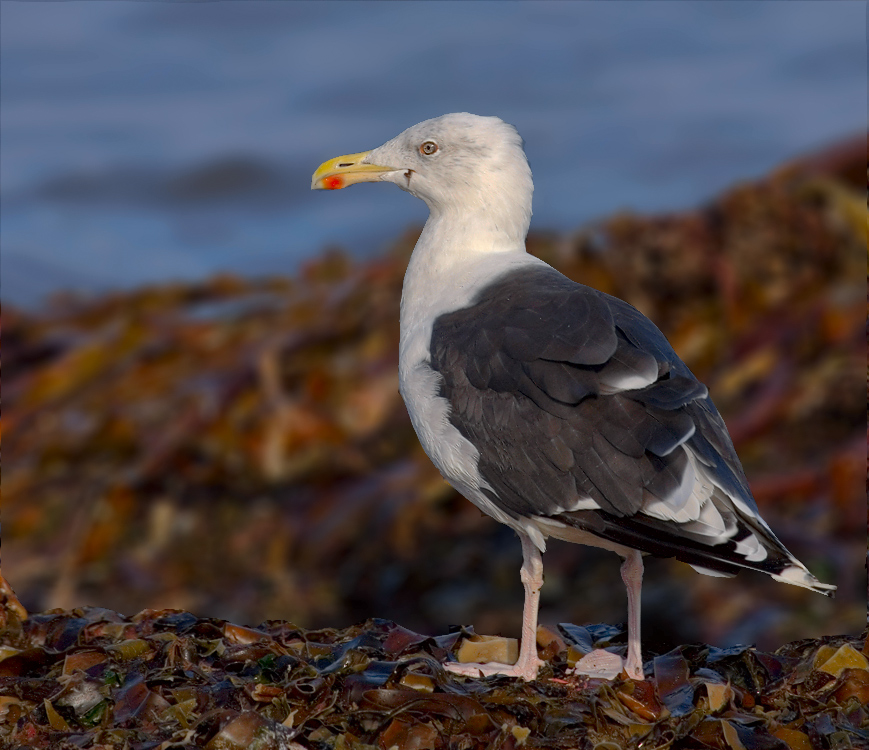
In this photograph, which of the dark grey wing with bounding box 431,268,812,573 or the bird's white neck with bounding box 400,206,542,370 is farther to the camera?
the bird's white neck with bounding box 400,206,542,370

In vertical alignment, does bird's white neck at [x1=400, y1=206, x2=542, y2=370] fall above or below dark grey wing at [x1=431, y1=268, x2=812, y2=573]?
above

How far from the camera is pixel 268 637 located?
15.3ft

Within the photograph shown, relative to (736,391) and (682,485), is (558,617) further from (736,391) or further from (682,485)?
(682,485)

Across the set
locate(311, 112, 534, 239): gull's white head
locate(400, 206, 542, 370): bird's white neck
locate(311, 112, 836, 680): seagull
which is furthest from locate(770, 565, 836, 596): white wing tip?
locate(311, 112, 534, 239): gull's white head

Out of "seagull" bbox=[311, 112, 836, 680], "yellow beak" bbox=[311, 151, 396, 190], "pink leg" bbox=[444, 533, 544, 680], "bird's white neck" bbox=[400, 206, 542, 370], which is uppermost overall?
"yellow beak" bbox=[311, 151, 396, 190]

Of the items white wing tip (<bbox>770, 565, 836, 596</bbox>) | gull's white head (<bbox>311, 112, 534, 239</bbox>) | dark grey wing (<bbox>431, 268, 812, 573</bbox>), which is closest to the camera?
white wing tip (<bbox>770, 565, 836, 596</bbox>)

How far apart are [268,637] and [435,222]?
82.5 inches

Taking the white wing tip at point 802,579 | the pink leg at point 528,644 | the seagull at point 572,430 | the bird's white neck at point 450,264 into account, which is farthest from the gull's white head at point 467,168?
the white wing tip at point 802,579

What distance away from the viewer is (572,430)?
13.1ft

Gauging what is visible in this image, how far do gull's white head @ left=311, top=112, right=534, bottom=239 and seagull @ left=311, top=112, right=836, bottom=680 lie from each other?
37 centimetres

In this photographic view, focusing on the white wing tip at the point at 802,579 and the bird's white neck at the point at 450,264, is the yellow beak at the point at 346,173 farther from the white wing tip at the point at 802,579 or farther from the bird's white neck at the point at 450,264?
the white wing tip at the point at 802,579

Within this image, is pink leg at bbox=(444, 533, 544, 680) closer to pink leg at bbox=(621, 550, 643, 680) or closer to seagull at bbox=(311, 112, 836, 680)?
seagull at bbox=(311, 112, 836, 680)

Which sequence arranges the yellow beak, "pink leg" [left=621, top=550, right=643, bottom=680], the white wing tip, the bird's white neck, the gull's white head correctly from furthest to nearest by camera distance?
the yellow beak
the gull's white head
the bird's white neck
"pink leg" [left=621, top=550, right=643, bottom=680]
the white wing tip

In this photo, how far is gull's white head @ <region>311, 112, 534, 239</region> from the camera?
203 inches
